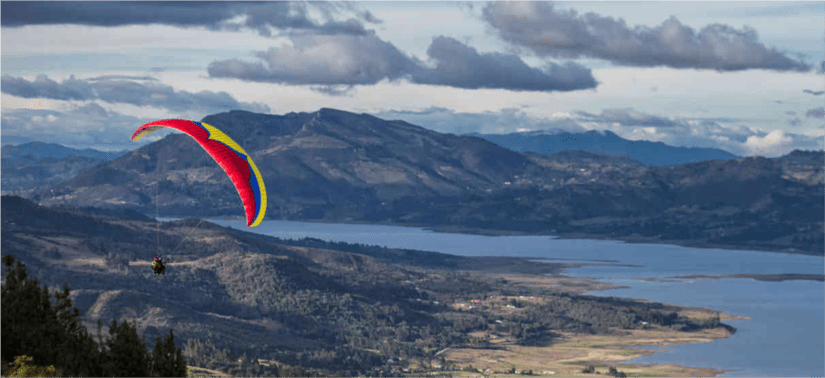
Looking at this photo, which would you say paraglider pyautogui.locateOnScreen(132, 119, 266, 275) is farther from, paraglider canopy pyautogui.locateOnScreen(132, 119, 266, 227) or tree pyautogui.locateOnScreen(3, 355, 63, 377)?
tree pyautogui.locateOnScreen(3, 355, 63, 377)

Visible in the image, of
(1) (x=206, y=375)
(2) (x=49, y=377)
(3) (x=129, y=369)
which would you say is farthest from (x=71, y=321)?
(1) (x=206, y=375)

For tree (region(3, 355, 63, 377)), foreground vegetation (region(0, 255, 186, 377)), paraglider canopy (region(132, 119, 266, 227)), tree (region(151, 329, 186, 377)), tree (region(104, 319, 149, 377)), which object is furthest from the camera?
paraglider canopy (region(132, 119, 266, 227))

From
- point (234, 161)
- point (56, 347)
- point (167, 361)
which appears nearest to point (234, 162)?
point (234, 161)

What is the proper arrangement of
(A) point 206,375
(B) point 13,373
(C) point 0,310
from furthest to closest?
(A) point 206,375 → (C) point 0,310 → (B) point 13,373

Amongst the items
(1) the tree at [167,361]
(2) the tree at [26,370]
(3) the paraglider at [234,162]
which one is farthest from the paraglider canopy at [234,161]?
(2) the tree at [26,370]

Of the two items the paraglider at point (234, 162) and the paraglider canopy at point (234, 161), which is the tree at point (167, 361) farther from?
the paraglider canopy at point (234, 161)

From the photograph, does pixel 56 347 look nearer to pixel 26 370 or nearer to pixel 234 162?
pixel 26 370

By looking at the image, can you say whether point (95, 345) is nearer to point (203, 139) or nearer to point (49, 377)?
point (49, 377)

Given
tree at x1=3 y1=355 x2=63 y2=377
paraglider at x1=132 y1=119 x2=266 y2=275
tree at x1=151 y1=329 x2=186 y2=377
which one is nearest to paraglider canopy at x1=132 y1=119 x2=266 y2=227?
paraglider at x1=132 y1=119 x2=266 y2=275
